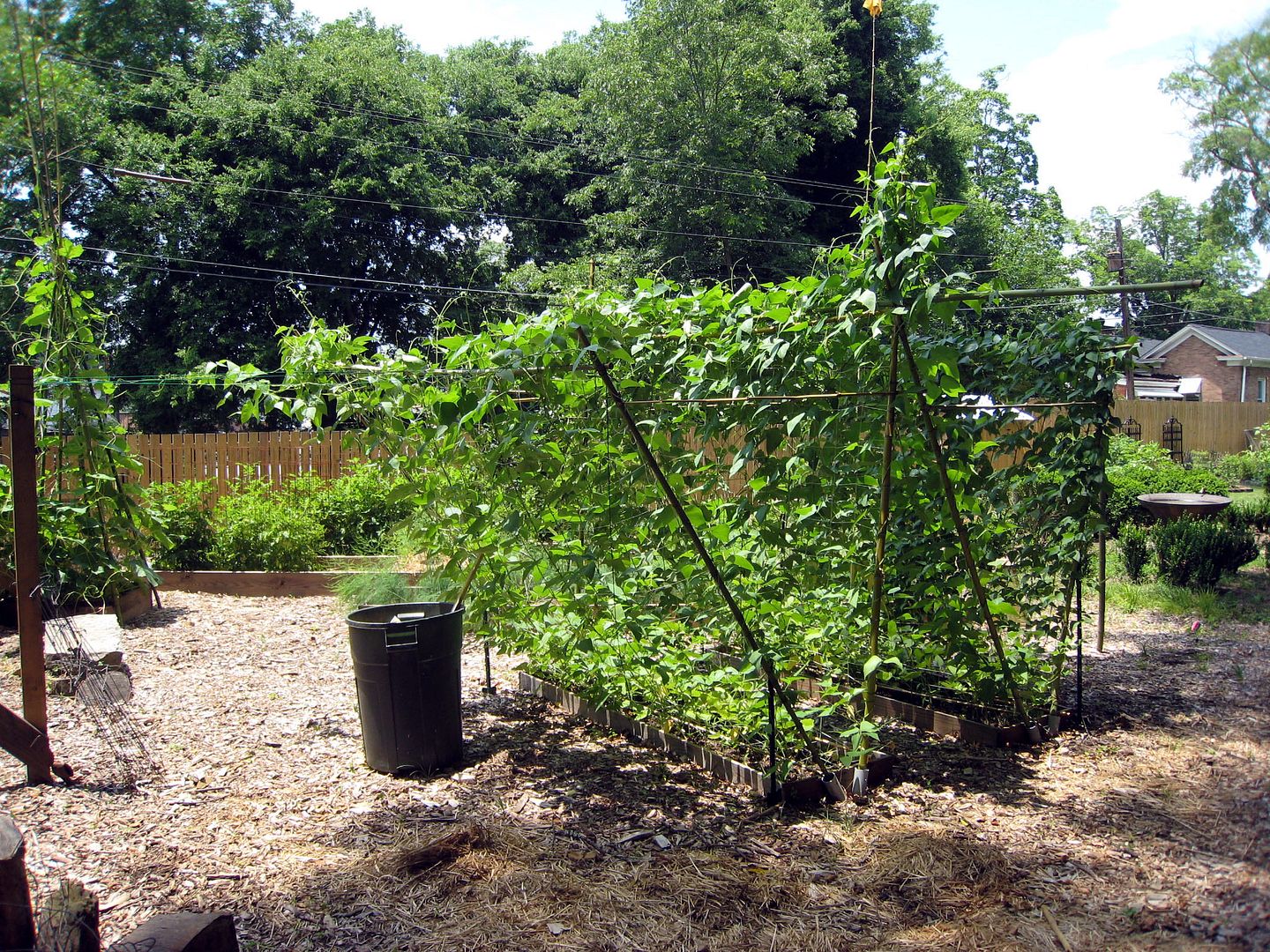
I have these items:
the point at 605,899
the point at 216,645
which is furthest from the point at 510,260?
the point at 605,899

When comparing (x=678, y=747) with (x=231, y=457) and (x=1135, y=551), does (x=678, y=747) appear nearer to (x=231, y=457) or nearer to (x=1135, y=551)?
(x=1135, y=551)

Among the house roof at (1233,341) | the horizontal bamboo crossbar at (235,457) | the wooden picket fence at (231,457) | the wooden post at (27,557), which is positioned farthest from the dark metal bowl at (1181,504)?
the house roof at (1233,341)

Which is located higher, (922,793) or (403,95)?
(403,95)

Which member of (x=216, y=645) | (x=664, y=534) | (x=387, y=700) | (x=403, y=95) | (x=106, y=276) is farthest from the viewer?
(x=403, y=95)

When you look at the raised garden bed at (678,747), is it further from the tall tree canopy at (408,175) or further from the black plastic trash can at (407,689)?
the tall tree canopy at (408,175)

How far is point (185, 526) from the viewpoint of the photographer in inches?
336

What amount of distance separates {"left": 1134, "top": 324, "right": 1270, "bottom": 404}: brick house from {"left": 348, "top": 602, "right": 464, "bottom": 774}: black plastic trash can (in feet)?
117

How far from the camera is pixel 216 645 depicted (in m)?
6.26

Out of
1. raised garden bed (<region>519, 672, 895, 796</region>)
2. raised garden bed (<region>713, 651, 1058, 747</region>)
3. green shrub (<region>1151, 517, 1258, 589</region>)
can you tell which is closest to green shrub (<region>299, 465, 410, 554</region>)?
raised garden bed (<region>519, 672, 895, 796</region>)

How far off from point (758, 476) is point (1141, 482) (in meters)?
9.43

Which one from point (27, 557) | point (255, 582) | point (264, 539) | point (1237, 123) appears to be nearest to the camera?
point (1237, 123)

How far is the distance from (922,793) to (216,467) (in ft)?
31.6

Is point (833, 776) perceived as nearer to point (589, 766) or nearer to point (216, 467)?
point (589, 766)

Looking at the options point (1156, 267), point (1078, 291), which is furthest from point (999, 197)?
point (1078, 291)
